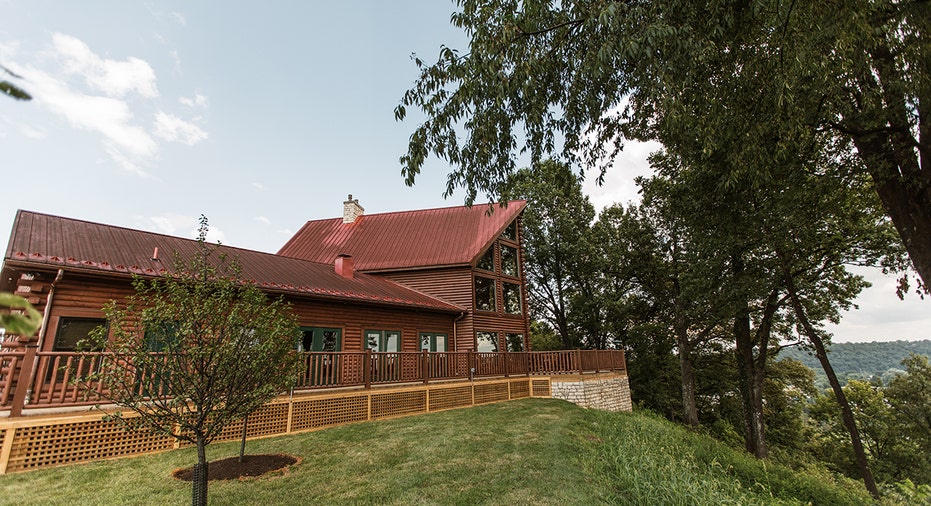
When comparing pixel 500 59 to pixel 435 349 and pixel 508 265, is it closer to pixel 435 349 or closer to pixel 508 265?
pixel 435 349

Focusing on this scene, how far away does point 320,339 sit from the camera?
1355 cm

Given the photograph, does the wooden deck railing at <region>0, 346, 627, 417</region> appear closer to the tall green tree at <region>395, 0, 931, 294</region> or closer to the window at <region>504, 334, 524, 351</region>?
the window at <region>504, 334, 524, 351</region>

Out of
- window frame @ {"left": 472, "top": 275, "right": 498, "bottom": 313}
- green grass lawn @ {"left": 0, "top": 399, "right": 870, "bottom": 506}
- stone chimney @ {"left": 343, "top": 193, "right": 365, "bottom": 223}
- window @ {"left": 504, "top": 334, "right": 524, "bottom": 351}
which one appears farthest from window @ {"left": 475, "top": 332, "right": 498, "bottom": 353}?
stone chimney @ {"left": 343, "top": 193, "right": 365, "bottom": 223}

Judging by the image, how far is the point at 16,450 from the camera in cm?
662

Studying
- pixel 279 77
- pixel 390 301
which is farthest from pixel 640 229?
pixel 279 77

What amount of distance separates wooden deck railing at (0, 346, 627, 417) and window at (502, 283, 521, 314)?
201 inches

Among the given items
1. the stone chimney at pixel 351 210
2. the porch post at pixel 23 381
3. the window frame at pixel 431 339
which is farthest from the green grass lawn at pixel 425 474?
the stone chimney at pixel 351 210

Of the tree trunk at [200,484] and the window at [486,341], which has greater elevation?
the window at [486,341]

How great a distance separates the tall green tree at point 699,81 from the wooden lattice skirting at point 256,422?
609 cm

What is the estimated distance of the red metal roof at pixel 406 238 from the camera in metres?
20.1

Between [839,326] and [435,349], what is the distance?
59.7 feet

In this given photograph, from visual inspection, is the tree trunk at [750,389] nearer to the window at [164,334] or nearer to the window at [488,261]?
the window at [488,261]

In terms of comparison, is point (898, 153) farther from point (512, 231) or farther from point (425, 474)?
point (512, 231)

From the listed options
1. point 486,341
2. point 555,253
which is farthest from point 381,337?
point 555,253
